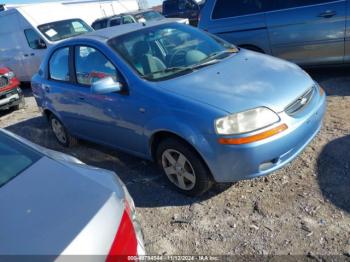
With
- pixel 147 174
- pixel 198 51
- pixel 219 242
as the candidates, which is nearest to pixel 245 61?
pixel 198 51

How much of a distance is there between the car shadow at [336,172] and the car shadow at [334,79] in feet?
5.46

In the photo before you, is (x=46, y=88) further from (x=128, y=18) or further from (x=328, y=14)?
(x=128, y=18)

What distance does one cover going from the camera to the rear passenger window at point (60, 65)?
15.9 ft

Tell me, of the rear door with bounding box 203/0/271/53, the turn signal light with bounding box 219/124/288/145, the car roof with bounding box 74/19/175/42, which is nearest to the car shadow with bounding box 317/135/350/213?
the turn signal light with bounding box 219/124/288/145

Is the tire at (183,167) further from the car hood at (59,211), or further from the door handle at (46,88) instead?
the door handle at (46,88)

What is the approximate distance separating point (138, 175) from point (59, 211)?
2.45m

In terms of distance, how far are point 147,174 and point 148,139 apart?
Result: 72 cm

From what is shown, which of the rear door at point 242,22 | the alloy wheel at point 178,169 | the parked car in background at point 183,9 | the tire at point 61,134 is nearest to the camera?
the alloy wheel at point 178,169

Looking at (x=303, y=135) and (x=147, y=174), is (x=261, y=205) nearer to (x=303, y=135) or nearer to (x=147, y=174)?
(x=303, y=135)

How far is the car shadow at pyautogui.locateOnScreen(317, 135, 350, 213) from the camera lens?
10.8 feet

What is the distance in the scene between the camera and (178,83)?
358 cm

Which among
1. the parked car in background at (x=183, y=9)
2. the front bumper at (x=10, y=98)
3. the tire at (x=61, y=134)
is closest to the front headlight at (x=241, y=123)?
the tire at (x=61, y=134)

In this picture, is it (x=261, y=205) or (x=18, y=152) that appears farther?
(x=261, y=205)

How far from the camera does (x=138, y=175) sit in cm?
436
